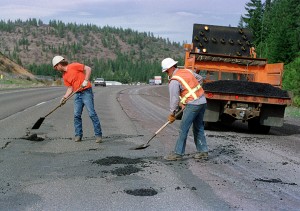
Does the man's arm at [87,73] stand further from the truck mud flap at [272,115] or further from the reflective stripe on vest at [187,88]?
the truck mud flap at [272,115]

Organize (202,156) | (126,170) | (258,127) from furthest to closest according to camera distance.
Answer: (258,127) → (202,156) → (126,170)

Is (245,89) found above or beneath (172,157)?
above

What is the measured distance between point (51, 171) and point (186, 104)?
243 centimetres

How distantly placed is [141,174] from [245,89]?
18.7 ft

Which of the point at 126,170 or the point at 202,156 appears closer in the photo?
the point at 126,170

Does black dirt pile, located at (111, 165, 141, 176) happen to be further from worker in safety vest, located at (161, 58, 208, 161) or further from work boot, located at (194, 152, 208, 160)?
work boot, located at (194, 152, 208, 160)

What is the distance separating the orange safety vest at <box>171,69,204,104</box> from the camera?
22.3ft

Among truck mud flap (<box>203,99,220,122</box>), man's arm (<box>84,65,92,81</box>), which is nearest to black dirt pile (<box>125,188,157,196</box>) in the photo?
man's arm (<box>84,65,92,81</box>)

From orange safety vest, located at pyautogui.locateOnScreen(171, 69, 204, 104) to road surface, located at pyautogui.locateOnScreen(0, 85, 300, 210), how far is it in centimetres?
106

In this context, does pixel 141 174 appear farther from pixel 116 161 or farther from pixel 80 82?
pixel 80 82

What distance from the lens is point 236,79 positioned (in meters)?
13.2

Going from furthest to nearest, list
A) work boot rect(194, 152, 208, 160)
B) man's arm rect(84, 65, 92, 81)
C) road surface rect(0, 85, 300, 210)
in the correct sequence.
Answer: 1. man's arm rect(84, 65, 92, 81)
2. work boot rect(194, 152, 208, 160)
3. road surface rect(0, 85, 300, 210)

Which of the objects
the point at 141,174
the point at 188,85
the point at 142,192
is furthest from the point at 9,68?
the point at 142,192

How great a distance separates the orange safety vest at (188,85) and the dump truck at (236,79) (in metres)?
3.74
